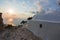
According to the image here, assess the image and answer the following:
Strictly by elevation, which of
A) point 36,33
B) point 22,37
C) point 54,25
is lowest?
point 22,37

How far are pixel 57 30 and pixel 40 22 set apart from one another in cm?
282

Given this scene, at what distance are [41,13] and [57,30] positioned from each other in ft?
13.4

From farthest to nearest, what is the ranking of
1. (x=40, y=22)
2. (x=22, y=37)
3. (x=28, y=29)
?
(x=22, y=37) < (x=28, y=29) < (x=40, y=22)

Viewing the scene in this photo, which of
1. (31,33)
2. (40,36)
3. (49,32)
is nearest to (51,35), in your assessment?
(49,32)

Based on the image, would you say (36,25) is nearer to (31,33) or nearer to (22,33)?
(31,33)

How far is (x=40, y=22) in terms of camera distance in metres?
20.0

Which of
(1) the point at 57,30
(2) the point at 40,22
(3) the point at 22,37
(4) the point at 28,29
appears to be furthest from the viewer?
(3) the point at 22,37

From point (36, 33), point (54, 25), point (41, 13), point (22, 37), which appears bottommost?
point (22, 37)

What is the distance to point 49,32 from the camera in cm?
1912

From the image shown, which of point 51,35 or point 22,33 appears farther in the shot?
point 22,33

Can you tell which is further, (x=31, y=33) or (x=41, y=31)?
(x=31, y=33)

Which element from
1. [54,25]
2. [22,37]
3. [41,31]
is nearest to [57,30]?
[54,25]

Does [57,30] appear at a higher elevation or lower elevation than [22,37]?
higher

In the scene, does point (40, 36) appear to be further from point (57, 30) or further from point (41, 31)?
point (57, 30)
